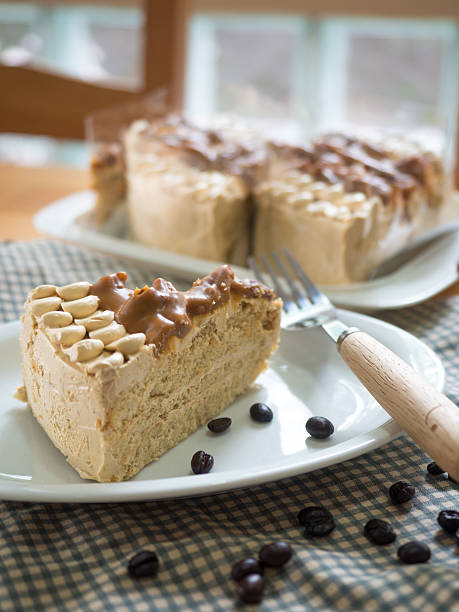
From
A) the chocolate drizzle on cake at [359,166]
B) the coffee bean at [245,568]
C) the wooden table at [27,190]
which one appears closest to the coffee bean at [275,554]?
the coffee bean at [245,568]

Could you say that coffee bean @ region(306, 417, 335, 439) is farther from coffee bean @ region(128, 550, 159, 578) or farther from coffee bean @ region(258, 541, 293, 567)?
coffee bean @ region(128, 550, 159, 578)

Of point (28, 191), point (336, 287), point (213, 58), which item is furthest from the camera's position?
point (213, 58)

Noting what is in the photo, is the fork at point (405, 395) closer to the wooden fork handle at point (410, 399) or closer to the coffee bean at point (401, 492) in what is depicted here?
the wooden fork handle at point (410, 399)

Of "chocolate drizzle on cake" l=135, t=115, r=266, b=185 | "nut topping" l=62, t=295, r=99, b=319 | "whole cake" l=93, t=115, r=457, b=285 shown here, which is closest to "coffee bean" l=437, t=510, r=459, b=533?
"nut topping" l=62, t=295, r=99, b=319

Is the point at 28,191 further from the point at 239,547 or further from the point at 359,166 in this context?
the point at 239,547

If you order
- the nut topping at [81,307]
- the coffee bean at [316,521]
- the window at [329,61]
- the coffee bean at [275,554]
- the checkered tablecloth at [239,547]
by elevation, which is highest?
the window at [329,61]

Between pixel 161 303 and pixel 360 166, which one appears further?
pixel 360 166

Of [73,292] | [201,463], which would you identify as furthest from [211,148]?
[201,463]
